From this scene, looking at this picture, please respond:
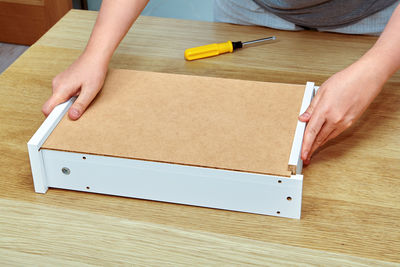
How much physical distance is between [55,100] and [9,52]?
6.84 ft

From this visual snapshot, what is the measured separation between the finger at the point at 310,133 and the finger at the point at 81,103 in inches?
14.0

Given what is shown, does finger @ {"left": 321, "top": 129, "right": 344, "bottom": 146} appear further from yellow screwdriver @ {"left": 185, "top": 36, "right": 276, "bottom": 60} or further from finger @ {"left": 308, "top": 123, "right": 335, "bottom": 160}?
yellow screwdriver @ {"left": 185, "top": 36, "right": 276, "bottom": 60}

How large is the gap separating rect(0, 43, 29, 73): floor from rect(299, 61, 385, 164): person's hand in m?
2.15

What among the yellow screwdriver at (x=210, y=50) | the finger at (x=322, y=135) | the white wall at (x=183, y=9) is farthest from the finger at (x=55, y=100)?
the white wall at (x=183, y=9)

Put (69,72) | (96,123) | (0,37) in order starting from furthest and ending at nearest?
(0,37)
(69,72)
(96,123)

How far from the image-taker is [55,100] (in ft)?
2.96

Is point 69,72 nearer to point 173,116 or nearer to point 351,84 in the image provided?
point 173,116

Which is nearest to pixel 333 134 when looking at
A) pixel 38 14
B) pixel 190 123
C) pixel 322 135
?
pixel 322 135

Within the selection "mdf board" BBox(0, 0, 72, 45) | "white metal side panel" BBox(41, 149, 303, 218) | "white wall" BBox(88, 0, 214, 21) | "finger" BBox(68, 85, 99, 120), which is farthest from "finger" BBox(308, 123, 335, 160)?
"mdf board" BBox(0, 0, 72, 45)

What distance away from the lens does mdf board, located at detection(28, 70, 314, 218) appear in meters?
0.75

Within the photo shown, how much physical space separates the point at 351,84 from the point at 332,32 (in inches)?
16.3

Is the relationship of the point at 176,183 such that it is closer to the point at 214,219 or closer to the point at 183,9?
the point at 214,219

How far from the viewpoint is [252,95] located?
2.95 feet

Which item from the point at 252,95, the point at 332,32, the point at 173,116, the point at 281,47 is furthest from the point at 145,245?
the point at 332,32
